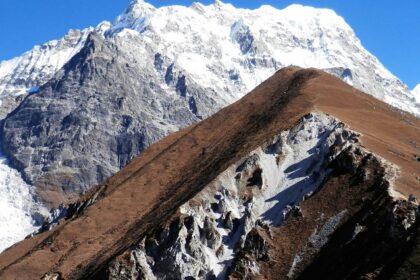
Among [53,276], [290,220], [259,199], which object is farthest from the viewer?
[53,276]

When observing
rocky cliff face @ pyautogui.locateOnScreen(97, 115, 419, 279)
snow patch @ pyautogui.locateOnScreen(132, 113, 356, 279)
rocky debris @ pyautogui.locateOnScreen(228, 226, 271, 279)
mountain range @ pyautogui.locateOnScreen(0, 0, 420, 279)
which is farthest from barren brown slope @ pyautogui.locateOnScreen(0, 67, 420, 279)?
rocky debris @ pyautogui.locateOnScreen(228, 226, 271, 279)

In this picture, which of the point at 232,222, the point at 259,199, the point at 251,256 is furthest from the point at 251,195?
the point at 251,256

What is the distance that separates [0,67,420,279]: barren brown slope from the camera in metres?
114

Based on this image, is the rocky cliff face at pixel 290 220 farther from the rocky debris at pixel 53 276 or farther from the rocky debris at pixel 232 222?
the rocky debris at pixel 53 276

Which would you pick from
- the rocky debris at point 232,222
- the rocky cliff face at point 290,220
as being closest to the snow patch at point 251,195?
the rocky debris at point 232,222

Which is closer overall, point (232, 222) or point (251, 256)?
point (251, 256)

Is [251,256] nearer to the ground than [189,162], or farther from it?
nearer to the ground

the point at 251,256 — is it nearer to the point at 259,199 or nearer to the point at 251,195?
the point at 259,199

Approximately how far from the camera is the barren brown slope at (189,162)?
11394 cm

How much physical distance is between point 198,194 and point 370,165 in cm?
2484

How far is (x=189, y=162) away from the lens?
139 m

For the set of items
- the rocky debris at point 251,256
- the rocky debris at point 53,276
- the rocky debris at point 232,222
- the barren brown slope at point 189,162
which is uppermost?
the barren brown slope at point 189,162

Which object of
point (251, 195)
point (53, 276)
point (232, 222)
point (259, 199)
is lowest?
point (232, 222)

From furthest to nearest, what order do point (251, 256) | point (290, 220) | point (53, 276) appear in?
point (53, 276)
point (290, 220)
point (251, 256)
